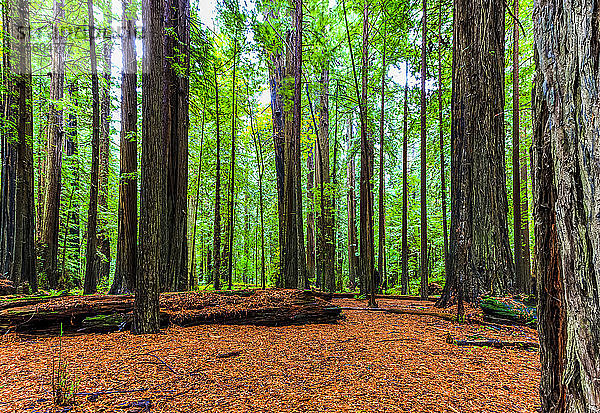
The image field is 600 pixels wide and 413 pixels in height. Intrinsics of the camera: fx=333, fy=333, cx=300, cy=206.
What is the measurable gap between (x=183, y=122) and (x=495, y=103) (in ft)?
20.9

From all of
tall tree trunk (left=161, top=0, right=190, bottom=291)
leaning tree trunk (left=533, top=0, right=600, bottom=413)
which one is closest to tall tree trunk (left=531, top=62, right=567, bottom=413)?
leaning tree trunk (left=533, top=0, right=600, bottom=413)

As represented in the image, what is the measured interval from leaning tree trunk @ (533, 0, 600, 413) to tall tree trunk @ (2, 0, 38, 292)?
9.94m

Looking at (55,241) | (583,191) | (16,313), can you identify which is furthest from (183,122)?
(583,191)

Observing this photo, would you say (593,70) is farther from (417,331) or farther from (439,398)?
(417,331)

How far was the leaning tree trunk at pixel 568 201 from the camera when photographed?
3.51ft

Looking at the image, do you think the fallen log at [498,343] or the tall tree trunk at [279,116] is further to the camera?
the tall tree trunk at [279,116]

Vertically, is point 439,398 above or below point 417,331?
above

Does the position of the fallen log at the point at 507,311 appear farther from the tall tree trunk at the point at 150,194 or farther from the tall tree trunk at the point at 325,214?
the tall tree trunk at the point at 325,214

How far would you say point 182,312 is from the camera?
5137 millimetres

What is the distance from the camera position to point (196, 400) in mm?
2441

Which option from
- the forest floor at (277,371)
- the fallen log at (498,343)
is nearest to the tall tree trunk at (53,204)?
the forest floor at (277,371)

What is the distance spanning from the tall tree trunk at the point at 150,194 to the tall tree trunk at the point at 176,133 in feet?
7.15

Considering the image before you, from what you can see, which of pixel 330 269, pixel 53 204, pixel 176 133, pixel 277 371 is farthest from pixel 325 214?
pixel 277 371

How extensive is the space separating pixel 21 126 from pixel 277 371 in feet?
30.8
